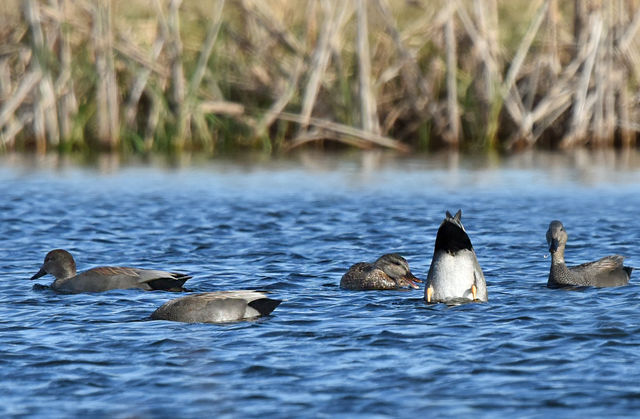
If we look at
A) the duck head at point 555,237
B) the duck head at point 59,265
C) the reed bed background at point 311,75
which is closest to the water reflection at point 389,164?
the reed bed background at point 311,75

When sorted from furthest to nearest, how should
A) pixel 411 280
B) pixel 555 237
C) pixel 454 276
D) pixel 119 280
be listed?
1. pixel 555 237
2. pixel 411 280
3. pixel 119 280
4. pixel 454 276

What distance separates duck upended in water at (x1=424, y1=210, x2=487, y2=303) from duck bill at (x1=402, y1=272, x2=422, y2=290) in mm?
782

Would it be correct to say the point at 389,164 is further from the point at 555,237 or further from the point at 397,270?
the point at 397,270

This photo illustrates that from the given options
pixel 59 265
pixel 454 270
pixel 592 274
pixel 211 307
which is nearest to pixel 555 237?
pixel 592 274

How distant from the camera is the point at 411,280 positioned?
32.8 ft

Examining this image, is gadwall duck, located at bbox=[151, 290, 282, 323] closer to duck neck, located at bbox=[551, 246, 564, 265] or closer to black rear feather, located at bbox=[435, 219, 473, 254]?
black rear feather, located at bbox=[435, 219, 473, 254]

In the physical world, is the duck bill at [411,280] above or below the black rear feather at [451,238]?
below

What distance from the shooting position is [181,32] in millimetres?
22438

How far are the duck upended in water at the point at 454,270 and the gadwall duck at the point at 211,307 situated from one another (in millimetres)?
1417

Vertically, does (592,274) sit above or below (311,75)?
below

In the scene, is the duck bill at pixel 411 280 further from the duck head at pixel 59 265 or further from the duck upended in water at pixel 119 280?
the duck head at pixel 59 265

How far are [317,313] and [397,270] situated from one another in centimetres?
144

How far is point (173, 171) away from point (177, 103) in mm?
1696

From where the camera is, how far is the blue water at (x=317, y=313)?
21.0 ft
